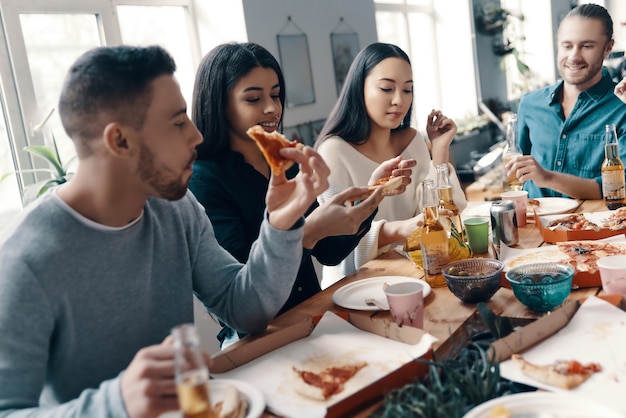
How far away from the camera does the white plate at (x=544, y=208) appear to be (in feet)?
7.31

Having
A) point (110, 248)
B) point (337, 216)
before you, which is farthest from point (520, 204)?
point (110, 248)

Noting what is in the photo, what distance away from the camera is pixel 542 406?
891 millimetres

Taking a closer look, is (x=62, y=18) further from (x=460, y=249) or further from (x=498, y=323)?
(x=498, y=323)

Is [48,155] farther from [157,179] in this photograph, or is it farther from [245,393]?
[245,393]

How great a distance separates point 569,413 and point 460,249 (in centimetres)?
83

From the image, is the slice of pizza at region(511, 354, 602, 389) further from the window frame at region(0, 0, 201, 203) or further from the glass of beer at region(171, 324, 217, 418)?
the window frame at region(0, 0, 201, 203)

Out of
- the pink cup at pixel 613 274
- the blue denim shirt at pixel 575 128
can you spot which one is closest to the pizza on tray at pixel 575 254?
the pink cup at pixel 613 274

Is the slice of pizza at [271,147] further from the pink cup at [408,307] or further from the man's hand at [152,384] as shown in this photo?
the man's hand at [152,384]

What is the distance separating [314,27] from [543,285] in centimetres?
308

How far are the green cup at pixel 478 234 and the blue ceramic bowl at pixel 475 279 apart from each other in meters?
0.35

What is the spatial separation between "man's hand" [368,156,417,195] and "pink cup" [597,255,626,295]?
0.66 meters

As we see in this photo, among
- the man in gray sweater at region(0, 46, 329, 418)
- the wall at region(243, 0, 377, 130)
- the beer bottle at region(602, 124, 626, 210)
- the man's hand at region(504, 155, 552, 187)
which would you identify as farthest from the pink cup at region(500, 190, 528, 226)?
the wall at region(243, 0, 377, 130)

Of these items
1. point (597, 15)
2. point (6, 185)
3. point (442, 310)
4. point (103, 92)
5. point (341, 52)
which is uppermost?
point (341, 52)

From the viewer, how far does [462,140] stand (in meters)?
5.93
